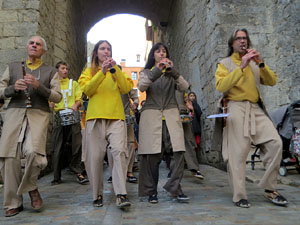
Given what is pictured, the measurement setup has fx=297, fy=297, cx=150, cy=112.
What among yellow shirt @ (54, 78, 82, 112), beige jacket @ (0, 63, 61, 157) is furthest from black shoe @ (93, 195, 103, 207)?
yellow shirt @ (54, 78, 82, 112)

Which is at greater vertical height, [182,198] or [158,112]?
[158,112]

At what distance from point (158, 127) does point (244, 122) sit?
3.07ft

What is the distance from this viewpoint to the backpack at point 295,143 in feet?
13.6

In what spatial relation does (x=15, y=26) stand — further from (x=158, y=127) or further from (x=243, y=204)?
(x=243, y=204)

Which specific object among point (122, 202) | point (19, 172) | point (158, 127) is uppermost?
point (158, 127)

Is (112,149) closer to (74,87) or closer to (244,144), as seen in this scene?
(244,144)

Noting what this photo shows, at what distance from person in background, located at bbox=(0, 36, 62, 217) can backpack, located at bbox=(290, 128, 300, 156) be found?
3247 millimetres

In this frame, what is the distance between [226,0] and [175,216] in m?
4.74

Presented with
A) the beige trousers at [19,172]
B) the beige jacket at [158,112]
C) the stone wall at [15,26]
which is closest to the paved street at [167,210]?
the beige trousers at [19,172]

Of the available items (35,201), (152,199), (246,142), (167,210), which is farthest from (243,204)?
(35,201)

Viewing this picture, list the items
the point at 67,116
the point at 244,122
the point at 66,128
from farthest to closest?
the point at 66,128
the point at 67,116
the point at 244,122

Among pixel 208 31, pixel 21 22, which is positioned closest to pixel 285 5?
pixel 208 31

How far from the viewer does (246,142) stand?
10.2 feet

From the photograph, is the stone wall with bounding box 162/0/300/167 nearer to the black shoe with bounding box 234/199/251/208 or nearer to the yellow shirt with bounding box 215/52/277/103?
the yellow shirt with bounding box 215/52/277/103
